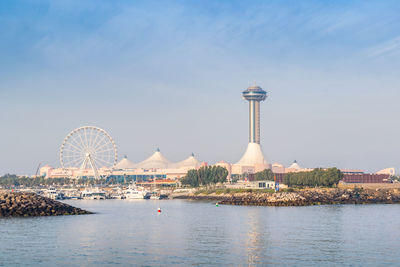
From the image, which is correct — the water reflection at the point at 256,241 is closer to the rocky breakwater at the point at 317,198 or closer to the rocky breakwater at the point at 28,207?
the rocky breakwater at the point at 28,207

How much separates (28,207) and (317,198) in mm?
74436

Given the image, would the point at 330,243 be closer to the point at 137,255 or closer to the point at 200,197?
the point at 137,255

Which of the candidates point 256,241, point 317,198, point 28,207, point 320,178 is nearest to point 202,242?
point 256,241

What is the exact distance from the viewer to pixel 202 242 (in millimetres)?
57875

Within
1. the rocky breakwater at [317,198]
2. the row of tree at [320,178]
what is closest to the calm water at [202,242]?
the rocky breakwater at [317,198]

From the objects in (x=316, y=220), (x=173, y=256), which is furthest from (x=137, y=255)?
(x=316, y=220)

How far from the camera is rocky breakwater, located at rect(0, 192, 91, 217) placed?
8769 centimetres

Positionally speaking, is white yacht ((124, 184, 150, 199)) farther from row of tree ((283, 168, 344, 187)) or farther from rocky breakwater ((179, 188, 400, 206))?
row of tree ((283, 168, 344, 187))

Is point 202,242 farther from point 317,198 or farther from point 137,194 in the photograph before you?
point 137,194

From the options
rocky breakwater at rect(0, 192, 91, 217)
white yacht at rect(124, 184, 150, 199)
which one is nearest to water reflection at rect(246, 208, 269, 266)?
rocky breakwater at rect(0, 192, 91, 217)

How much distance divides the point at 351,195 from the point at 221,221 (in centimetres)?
7564

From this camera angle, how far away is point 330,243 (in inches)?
2249

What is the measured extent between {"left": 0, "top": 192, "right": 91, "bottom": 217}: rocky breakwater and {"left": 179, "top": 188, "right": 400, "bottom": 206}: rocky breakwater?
5030 centimetres

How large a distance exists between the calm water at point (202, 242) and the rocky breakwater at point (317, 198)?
4355 cm
